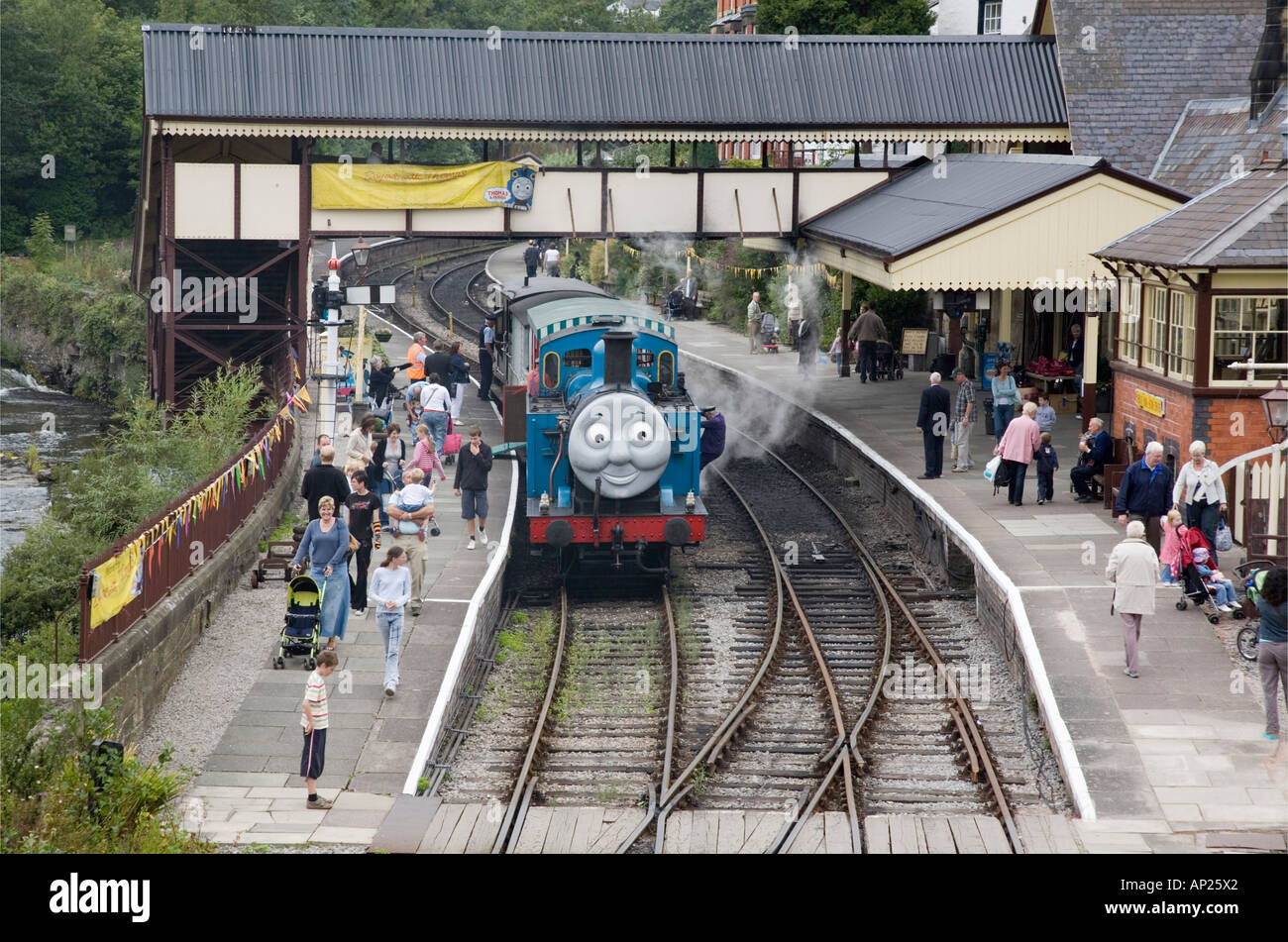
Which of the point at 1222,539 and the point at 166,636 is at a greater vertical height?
the point at 1222,539

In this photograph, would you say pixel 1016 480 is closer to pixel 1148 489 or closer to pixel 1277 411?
pixel 1148 489

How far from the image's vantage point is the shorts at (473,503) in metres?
18.9

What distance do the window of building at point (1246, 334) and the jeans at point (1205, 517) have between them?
91.5 inches

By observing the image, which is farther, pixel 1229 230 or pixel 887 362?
pixel 887 362

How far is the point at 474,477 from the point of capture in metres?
18.7

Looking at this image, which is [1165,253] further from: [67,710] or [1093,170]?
[67,710]

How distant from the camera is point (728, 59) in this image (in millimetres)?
27484

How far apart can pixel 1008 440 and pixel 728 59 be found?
10317 mm

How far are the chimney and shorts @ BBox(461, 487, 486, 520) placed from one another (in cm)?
1384

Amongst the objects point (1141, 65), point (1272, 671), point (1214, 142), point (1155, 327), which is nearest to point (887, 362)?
point (1141, 65)

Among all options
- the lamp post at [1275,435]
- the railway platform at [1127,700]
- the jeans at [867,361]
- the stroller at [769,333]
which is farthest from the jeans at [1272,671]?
the stroller at [769,333]

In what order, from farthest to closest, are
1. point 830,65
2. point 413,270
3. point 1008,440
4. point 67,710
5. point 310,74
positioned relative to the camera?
point 413,270 < point 830,65 < point 310,74 < point 1008,440 < point 67,710

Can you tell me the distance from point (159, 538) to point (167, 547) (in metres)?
0.33

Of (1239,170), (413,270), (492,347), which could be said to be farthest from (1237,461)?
(413,270)
